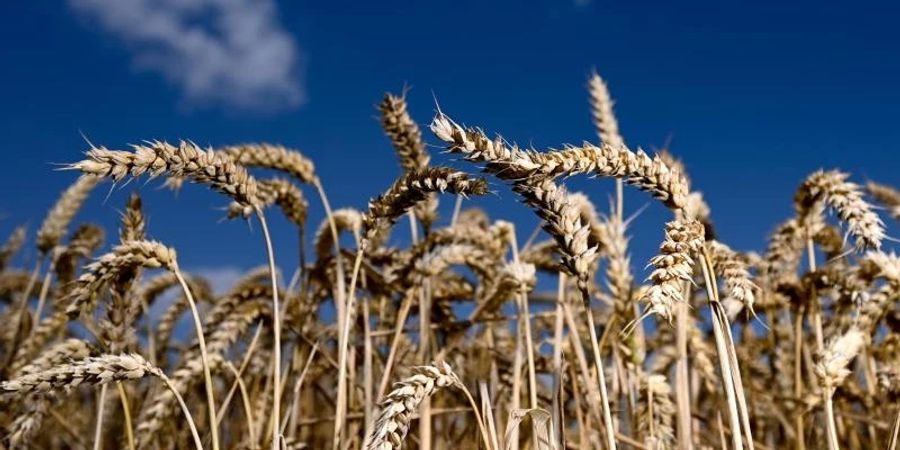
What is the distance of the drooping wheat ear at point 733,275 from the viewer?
1892 mm

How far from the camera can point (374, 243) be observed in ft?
12.0

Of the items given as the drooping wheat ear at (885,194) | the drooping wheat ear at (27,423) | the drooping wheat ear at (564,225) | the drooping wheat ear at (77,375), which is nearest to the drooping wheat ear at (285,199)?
the drooping wheat ear at (27,423)

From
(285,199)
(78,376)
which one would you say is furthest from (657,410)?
(78,376)

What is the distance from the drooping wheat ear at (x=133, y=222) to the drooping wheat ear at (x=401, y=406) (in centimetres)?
116

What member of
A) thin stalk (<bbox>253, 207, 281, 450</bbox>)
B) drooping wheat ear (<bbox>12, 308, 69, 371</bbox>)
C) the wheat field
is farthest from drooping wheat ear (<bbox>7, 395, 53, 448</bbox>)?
drooping wheat ear (<bbox>12, 308, 69, 371</bbox>)

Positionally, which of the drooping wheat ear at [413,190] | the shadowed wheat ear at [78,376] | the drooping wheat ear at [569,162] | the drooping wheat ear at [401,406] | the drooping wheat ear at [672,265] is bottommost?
the drooping wheat ear at [401,406]

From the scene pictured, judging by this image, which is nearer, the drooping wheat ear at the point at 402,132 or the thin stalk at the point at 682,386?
the thin stalk at the point at 682,386

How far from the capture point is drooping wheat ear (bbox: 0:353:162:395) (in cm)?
189

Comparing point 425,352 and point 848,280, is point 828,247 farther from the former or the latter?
point 425,352

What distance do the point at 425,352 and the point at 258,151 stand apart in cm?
91

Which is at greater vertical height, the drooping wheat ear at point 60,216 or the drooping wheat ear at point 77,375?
Result: the drooping wheat ear at point 60,216

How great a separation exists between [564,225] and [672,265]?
33 centimetres

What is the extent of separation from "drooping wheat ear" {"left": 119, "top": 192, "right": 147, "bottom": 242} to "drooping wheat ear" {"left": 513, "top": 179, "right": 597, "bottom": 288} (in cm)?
131

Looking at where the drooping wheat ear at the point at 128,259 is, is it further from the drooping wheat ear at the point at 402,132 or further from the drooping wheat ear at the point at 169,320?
the drooping wheat ear at the point at 169,320
